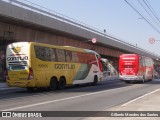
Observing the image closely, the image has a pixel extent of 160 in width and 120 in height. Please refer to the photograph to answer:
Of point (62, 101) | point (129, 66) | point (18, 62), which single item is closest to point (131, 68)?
point (129, 66)

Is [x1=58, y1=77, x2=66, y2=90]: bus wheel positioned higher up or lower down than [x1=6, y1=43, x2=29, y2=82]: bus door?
lower down

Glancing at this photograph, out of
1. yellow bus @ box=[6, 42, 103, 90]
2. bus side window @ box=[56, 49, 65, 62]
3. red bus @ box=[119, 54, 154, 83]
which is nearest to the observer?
yellow bus @ box=[6, 42, 103, 90]

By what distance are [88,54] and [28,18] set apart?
19.7ft

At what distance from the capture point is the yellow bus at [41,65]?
84.7 feet

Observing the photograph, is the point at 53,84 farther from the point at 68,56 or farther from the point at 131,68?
the point at 131,68

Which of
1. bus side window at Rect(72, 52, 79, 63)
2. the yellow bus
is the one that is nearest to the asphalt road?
the yellow bus

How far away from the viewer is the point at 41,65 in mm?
26625

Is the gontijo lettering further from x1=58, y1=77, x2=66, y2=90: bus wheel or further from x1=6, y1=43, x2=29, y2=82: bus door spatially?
x1=6, y1=43, x2=29, y2=82: bus door

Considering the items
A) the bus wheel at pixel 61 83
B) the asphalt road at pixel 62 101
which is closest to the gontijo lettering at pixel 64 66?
the bus wheel at pixel 61 83

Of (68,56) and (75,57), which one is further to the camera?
(75,57)

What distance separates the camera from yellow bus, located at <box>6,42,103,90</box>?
2583 centimetres

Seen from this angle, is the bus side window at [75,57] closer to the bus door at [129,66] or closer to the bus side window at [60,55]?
the bus side window at [60,55]

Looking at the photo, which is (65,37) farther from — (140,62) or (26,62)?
(26,62)

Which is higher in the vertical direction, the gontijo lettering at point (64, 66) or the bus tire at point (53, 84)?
the gontijo lettering at point (64, 66)
